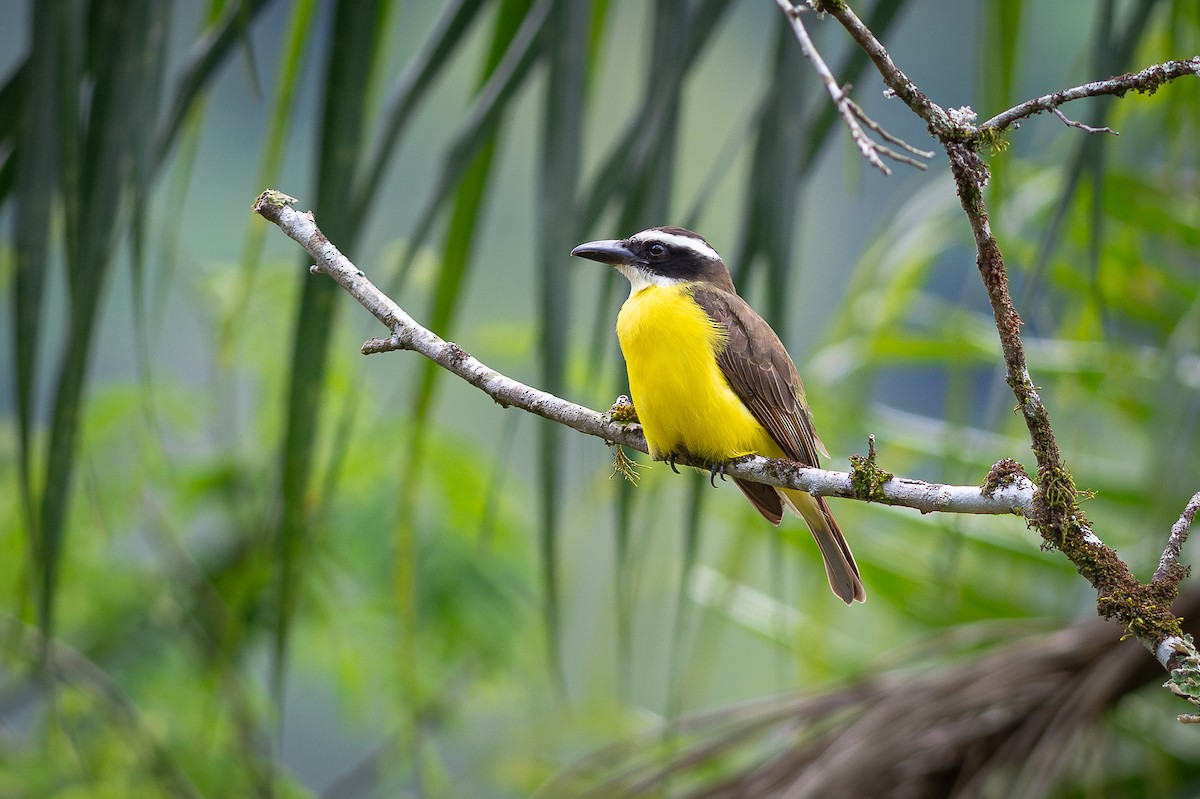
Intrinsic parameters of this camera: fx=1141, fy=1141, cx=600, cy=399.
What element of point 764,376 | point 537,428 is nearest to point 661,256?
point 764,376

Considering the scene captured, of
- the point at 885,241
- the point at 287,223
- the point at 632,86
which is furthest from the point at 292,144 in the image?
the point at 287,223

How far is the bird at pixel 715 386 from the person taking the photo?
1.71m

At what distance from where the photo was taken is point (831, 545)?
6.03 feet

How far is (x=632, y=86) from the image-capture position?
5730 millimetres

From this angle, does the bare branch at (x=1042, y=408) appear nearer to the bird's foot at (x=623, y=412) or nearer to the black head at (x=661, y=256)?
the bird's foot at (x=623, y=412)

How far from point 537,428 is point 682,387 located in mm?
231

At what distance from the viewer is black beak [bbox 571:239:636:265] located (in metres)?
1.85

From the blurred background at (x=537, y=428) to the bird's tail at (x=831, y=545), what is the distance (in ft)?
0.31

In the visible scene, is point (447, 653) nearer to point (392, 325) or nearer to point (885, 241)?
point (885, 241)

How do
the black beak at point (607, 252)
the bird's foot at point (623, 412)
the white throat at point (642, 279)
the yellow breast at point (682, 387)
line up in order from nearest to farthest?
the bird's foot at point (623, 412)
the yellow breast at point (682, 387)
the black beak at point (607, 252)
the white throat at point (642, 279)

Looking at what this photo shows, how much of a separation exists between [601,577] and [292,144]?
342cm

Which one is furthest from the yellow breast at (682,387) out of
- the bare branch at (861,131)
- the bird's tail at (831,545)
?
the bare branch at (861,131)

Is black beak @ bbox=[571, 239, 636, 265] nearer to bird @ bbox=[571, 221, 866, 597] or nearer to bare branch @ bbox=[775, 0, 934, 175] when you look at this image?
bird @ bbox=[571, 221, 866, 597]

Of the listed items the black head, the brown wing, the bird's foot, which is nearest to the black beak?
the black head
